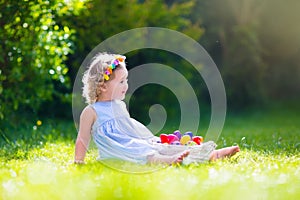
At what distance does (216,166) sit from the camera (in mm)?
3178

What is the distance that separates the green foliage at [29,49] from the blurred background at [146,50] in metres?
0.01

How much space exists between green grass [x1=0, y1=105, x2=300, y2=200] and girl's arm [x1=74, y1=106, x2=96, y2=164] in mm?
93

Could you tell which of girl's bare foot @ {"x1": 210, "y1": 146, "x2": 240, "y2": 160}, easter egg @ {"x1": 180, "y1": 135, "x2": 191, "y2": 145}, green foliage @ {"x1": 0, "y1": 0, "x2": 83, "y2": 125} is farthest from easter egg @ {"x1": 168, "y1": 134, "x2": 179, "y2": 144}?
green foliage @ {"x1": 0, "y1": 0, "x2": 83, "y2": 125}

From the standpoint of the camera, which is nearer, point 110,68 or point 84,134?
point 84,134

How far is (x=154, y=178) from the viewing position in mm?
2824

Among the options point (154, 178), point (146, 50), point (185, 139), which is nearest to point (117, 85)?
point (185, 139)

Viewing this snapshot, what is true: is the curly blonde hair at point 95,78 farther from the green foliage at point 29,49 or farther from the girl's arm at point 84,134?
→ the green foliage at point 29,49

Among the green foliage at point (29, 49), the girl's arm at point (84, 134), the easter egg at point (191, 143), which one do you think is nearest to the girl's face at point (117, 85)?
the girl's arm at point (84, 134)

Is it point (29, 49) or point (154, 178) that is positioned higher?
point (29, 49)

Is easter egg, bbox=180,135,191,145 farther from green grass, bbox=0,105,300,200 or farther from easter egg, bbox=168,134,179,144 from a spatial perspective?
green grass, bbox=0,105,300,200

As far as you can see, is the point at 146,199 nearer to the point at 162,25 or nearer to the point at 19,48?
the point at 19,48

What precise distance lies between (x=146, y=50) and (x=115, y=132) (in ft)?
14.6

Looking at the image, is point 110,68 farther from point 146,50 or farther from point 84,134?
point 146,50

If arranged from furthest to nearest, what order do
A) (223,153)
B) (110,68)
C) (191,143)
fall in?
(110,68), (191,143), (223,153)
